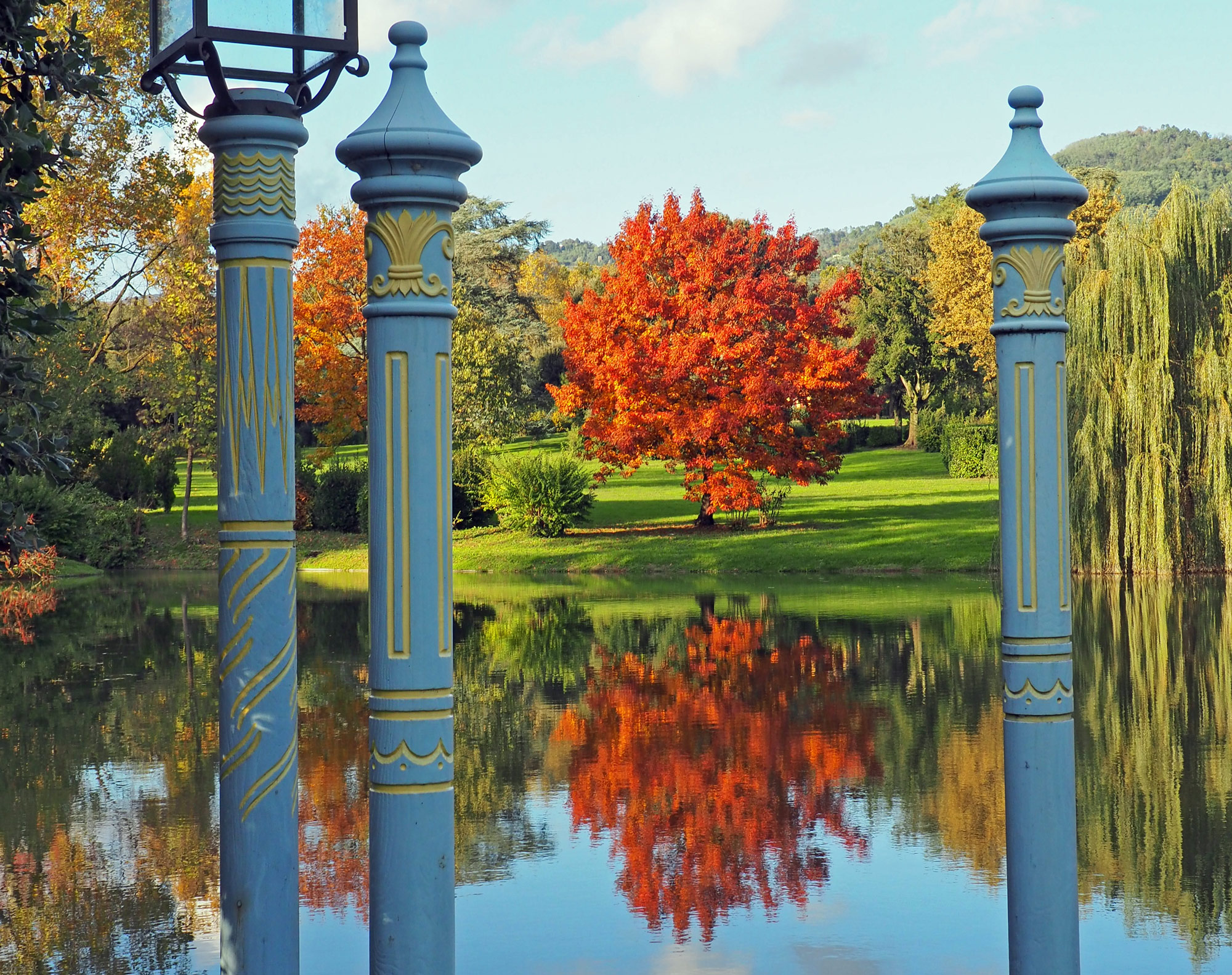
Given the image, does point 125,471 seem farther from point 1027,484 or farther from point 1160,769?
point 1027,484

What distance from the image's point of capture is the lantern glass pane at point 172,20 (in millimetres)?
3666

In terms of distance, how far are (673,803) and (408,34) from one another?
18.7 feet

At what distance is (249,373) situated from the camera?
3654mm

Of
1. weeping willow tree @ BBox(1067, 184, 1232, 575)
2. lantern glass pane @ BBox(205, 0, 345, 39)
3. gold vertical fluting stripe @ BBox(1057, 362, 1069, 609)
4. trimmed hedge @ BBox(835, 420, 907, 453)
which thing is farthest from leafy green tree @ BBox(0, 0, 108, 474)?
trimmed hedge @ BBox(835, 420, 907, 453)

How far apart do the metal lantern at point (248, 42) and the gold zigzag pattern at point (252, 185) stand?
15cm

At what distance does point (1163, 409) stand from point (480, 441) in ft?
56.9

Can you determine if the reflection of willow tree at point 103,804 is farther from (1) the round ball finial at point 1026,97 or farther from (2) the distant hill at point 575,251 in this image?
(2) the distant hill at point 575,251

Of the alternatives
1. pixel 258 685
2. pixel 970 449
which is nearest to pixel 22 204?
pixel 258 685

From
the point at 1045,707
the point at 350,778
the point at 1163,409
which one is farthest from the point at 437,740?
the point at 1163,409

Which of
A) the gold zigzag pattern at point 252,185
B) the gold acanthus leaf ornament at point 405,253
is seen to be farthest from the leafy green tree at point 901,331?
the gold acanthus leaf ornament at point 405,253

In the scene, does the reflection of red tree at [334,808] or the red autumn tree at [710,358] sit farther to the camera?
the red autumn tree at [710,358]

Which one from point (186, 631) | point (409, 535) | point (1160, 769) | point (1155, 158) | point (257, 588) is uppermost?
point (1155, 158)

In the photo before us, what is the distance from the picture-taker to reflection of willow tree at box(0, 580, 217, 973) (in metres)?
6.10

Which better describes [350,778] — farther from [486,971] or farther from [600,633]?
[600,633]
